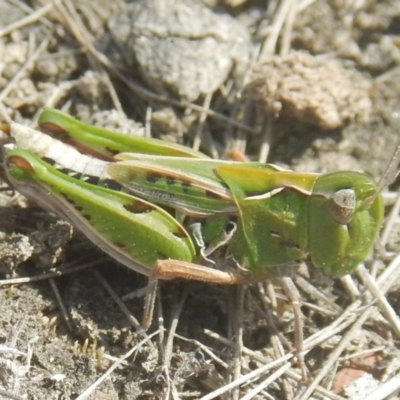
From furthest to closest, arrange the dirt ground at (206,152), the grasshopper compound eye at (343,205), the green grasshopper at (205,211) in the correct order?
the dirt ground at (206,152) < the green grasshopper at (205,211) < the grasshopper compound eye at (343,205)

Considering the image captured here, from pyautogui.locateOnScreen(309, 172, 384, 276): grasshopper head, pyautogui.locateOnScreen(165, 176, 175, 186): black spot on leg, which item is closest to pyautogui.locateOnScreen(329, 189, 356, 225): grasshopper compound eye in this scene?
pyautogui.locateOnScreen(309, 172, 384, 276): grasshopper head

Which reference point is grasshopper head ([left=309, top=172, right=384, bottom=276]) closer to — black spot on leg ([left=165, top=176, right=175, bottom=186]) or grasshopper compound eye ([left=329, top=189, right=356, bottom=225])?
grasshopper compound eye ([left=329, top=189, right=356, bottom=225])

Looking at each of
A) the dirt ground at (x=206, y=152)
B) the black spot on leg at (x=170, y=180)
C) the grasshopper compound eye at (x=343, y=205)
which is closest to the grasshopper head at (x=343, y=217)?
the grasshopper compound eye at (x=343, y=205)

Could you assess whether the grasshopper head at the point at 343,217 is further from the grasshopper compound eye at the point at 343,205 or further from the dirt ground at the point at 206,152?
the dirt ground at the point at 206,152

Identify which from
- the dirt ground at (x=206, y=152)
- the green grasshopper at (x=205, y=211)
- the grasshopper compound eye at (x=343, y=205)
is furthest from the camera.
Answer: the dirt ground at (x=206, y=152)

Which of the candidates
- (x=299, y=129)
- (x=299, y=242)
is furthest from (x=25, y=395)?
(x=299, y=129)

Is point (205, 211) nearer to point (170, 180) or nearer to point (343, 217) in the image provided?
point (170, 180)

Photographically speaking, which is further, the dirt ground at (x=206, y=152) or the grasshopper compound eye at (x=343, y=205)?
the dirt ground at (x=206, y=152)
